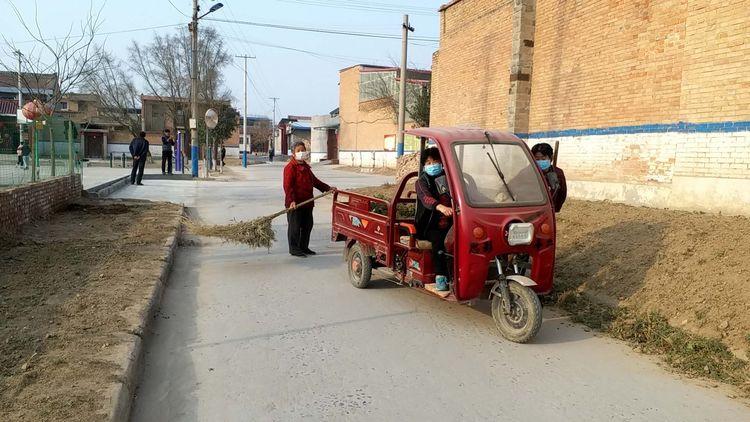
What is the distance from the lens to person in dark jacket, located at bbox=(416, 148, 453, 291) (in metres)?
5.51

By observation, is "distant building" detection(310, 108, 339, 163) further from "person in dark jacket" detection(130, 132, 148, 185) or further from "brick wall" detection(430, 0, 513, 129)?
"brick wall" detection(430, 0, 513, 129)

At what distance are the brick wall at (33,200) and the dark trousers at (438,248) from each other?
239 inches

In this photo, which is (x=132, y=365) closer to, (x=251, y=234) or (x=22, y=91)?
(x=251, y=234)


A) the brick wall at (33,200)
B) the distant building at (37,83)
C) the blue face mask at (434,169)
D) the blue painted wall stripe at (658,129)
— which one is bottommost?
the brick wall at (33,200)

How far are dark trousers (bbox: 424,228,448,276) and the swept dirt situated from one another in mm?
2879

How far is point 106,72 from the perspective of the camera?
153 feet

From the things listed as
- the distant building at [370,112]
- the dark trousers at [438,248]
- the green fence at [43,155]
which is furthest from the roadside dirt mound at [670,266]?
the distant building at [370,112]

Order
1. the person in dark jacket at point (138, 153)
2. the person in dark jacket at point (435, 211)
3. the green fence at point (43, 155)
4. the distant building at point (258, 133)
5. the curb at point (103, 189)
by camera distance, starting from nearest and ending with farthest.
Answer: the person in dark jacket at point (435, 211), the green fence at point (43, 155), the curb at point (103, 189), the person in dark jacket at point (138, 153), the distant building at point (258, 133)

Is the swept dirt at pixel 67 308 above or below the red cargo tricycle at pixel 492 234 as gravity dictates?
below

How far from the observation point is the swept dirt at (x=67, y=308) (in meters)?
3.38

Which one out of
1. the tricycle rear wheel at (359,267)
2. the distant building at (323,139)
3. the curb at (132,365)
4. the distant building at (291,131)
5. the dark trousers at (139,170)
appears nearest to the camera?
the curb at (132,365)

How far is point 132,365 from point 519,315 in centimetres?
321

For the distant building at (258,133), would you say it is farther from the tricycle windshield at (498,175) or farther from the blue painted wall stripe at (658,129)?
the tricycle windshield at (498,175)

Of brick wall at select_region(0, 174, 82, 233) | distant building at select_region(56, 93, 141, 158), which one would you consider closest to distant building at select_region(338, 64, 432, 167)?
distant building at select_region(56, 93, 141, 158)
